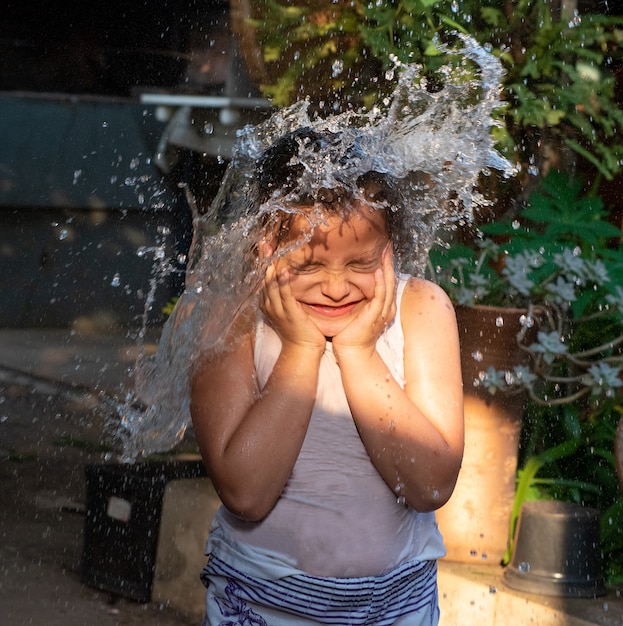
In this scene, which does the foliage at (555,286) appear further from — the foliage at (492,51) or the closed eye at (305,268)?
the closed eye at (305,268)

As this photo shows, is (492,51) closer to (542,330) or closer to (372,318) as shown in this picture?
(542,330)

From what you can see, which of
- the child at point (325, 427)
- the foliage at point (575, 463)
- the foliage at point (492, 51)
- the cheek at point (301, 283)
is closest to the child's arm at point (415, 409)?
the child at point (325, 427)

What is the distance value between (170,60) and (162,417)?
856cm

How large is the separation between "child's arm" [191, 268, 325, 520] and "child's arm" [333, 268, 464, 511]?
3.2 inches

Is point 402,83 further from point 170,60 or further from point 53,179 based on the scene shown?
point 53,179

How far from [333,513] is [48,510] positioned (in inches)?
136

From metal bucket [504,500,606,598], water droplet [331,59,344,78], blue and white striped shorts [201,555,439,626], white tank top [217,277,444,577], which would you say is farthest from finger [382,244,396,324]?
water droplet [331,59,344,78]

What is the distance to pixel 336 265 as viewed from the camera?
1.84 m

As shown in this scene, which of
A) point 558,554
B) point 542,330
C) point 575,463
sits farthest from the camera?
point 575,463

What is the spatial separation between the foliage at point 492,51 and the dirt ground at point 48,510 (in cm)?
218

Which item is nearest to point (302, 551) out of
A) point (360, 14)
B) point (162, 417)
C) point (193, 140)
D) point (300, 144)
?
point (162, 417)

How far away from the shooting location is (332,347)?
1941mm

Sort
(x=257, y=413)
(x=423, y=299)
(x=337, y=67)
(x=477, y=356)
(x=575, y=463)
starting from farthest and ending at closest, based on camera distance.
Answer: (x=337, y=67), (x=575, y=463), (x=477, y=356), (x=423, y=299), (x=257, y=413)

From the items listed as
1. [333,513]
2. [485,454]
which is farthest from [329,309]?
[485,454]
